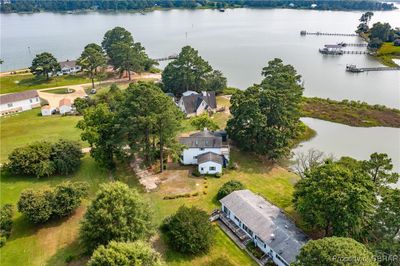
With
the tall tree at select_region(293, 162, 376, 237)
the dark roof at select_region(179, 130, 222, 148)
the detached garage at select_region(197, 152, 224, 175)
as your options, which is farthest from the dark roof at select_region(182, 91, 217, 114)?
the tall tree at select_region(293, 162, 376, 237)

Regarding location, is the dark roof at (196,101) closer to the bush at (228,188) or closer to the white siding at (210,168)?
the white siding at (210,168)

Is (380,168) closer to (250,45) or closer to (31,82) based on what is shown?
(31,82)

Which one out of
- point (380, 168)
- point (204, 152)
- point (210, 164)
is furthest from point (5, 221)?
point (380, 168)

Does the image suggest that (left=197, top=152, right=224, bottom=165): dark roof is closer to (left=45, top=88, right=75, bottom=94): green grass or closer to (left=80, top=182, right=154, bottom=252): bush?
(left=80, top=182, right=154, bottom=252): bush

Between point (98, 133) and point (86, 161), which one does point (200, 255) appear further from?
point (86, 161)

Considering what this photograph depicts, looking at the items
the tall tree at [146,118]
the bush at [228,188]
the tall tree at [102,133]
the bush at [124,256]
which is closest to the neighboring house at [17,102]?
the tall tree at [102,133]

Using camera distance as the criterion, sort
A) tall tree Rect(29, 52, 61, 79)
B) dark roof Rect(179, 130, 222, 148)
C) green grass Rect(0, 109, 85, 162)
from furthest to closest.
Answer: tall tree Rect(29, 52, 61, 79) → green grass Rect(0, 109, 85, 162) → dark roof Rect(179, 130, 222, 148)
